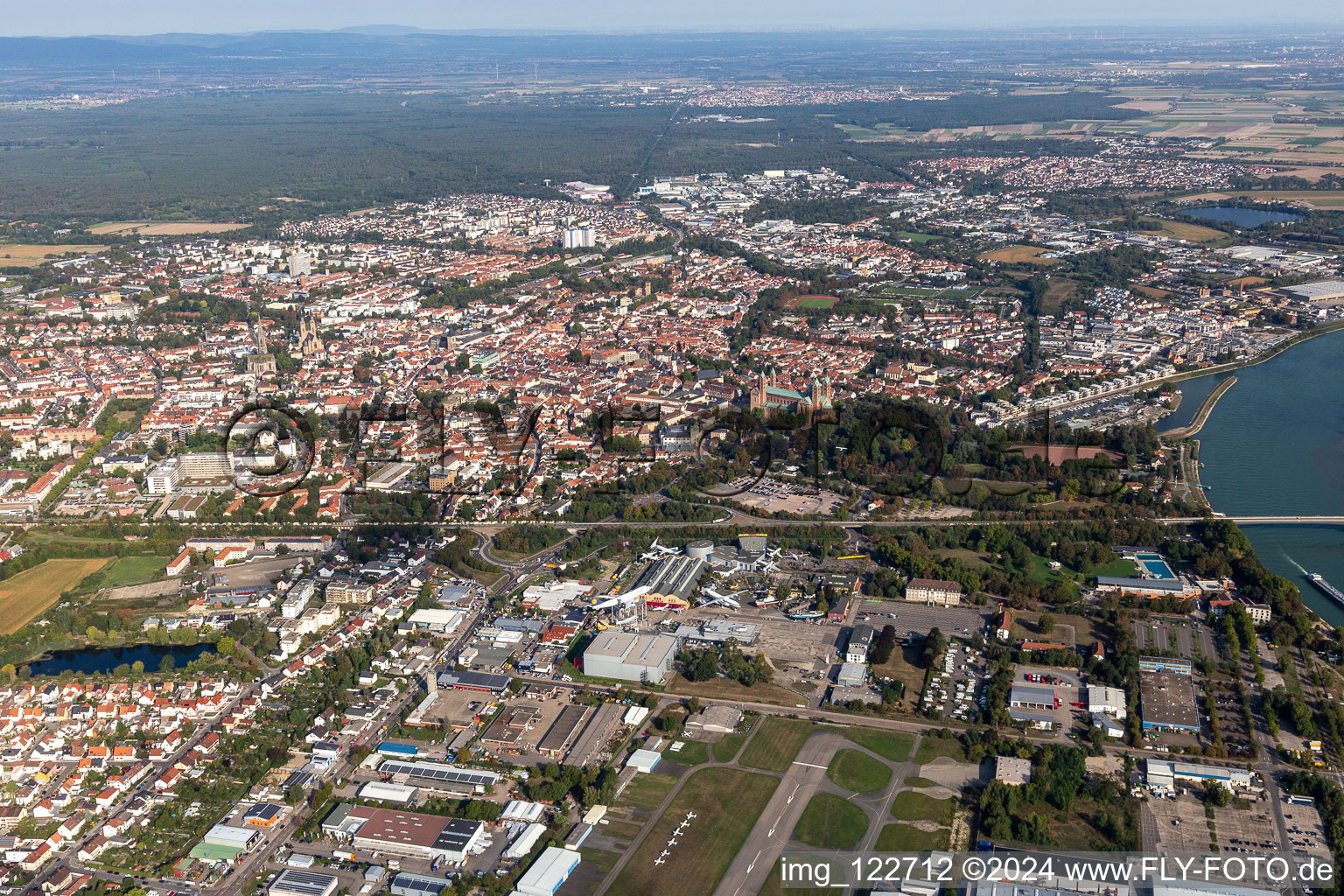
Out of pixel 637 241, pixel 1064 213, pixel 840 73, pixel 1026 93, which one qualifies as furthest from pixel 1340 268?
pixel 840 73

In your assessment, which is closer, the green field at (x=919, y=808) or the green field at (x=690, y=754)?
the green field at (x=919, y=808)

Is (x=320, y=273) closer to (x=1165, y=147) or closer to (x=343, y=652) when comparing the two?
(x=343, y=652)

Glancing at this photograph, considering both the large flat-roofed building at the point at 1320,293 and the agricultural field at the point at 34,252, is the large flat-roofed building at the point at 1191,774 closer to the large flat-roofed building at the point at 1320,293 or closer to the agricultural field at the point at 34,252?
the large flat-roofed building at the point at 1320,293

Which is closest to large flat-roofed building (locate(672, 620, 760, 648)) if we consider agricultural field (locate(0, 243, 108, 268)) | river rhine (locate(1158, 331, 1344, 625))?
river rhine (locate(1158, 331, 1344, 625))

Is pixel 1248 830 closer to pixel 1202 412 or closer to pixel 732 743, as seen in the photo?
pixel 732 743

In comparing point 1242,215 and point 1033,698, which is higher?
point 1242,215

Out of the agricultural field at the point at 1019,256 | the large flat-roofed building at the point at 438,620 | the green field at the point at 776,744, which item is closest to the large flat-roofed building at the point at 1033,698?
the green field at the point at 776,744

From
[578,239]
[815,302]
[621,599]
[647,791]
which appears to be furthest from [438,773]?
[578,239]
